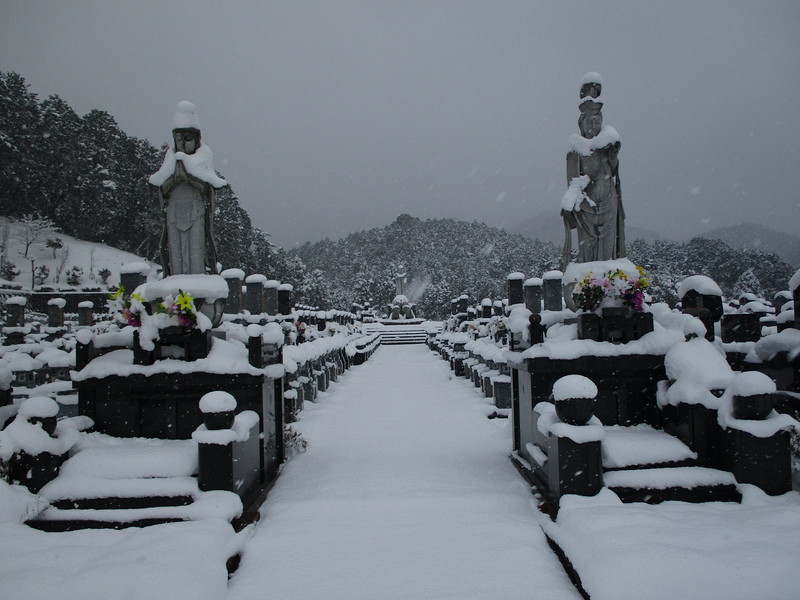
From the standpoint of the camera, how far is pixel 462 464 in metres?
6.02

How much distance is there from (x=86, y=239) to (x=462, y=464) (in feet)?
185

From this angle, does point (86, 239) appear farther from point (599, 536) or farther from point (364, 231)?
point (364, 231)

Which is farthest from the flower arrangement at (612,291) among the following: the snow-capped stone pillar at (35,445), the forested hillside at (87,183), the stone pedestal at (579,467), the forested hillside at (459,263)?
the forested hillside at (87,183)

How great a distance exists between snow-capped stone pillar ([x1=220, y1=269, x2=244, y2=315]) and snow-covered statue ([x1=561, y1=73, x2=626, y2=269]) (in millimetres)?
7268

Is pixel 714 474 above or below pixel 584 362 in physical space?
below

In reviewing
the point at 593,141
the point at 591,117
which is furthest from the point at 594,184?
the point at 591,117

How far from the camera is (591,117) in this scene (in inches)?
271

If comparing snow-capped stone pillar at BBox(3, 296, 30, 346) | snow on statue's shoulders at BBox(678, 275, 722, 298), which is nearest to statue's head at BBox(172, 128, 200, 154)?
snow on statue's shoulders at BBox(678, 275, 722, 298)

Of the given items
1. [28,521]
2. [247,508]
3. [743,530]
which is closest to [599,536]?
[743,530]

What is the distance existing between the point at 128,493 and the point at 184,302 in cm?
201

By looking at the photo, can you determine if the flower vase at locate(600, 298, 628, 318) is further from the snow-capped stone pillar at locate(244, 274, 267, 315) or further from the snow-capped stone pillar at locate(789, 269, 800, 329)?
the snow-capped stone pillar at locate(244, 274, 267, 315)

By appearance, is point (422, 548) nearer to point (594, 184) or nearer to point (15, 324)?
point (594, 184)

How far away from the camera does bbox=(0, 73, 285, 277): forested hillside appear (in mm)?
45688

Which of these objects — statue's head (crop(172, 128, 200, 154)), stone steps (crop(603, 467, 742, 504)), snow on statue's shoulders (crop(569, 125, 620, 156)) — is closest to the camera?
stone steps (crop(603, 467, 742, 504))
